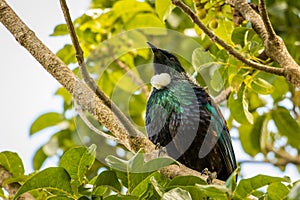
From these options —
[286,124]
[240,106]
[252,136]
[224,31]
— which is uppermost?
[224,31]

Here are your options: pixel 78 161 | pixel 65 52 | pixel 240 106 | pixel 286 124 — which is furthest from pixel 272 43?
pixel 65 52

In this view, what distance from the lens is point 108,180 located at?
195 cm

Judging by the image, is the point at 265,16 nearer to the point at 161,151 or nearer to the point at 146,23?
the point at 161,151

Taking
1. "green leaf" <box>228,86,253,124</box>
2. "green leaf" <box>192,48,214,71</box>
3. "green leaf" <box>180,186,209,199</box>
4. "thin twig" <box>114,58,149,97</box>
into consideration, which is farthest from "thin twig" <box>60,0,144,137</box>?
"thin twig" <box>114,58,149,97</box>

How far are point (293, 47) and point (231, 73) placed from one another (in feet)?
2.64

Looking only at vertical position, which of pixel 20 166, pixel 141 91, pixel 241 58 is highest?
pixel 241 58

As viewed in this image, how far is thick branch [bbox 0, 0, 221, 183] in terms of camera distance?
2.18 m

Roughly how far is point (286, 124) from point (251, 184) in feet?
7.40

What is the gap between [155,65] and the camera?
3627 millimetres

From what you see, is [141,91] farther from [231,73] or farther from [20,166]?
[20,166]

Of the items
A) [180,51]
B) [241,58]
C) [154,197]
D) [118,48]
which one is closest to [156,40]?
[180,51]

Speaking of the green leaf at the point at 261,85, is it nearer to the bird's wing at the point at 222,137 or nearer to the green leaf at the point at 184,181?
the bird's wing at the point at 222,137

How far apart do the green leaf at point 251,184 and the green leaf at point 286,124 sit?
212 centimetres

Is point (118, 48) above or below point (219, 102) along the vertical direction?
above
